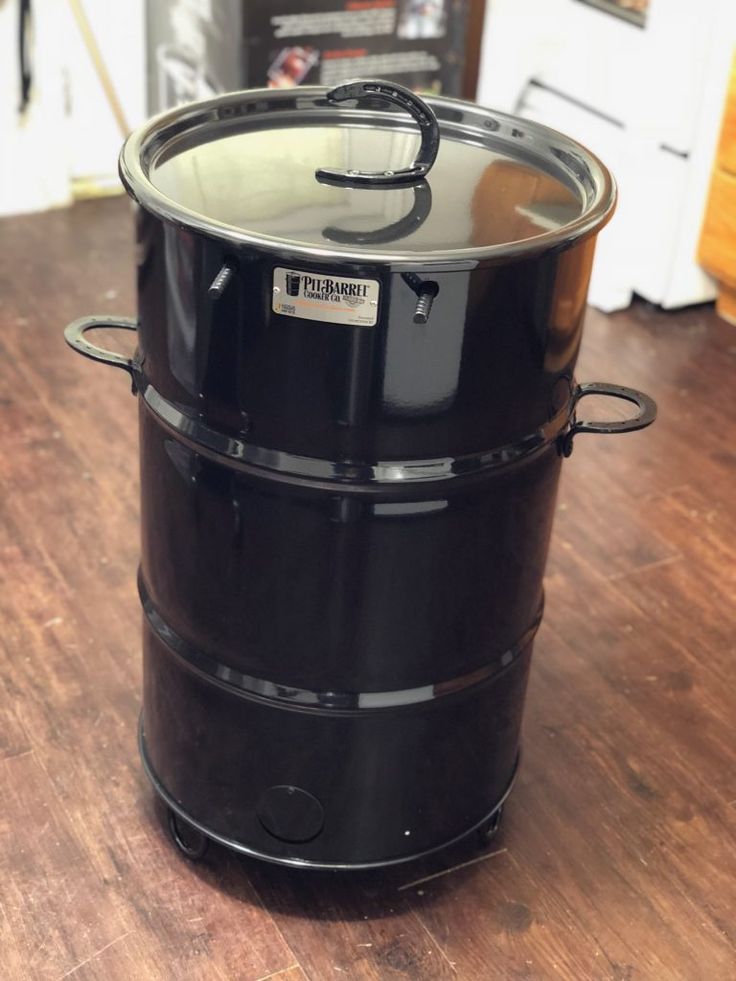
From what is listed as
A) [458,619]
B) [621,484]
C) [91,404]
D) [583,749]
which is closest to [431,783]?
[458,619]

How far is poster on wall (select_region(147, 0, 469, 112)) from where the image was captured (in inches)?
119

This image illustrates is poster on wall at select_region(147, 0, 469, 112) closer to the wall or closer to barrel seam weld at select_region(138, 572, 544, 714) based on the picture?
the wall

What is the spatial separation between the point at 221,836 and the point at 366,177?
2.55 ft

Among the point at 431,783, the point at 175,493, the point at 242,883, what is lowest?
the point at 242,883

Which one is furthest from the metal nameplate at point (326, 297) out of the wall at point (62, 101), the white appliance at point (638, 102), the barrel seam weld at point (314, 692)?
the wall at point (62, 101)

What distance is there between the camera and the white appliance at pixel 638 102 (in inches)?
109

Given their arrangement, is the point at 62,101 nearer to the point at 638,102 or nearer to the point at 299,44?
the point at 299,44

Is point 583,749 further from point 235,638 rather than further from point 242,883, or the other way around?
point 235,638

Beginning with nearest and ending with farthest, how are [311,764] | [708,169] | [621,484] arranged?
[311,764], [621,484], [708,169]

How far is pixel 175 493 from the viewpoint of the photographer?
1364mm

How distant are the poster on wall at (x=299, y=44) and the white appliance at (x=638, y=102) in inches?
6.5

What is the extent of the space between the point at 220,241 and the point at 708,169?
201 centimetres

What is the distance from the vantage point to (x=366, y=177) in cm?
130

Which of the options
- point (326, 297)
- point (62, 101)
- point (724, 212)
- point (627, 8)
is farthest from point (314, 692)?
point (62, 101)
